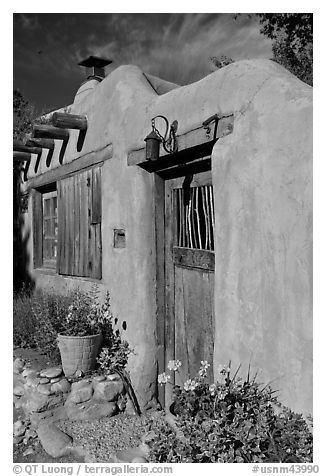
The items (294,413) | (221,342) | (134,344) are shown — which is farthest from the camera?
(134,344)

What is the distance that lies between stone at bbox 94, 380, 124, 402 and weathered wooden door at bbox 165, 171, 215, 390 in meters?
0.62

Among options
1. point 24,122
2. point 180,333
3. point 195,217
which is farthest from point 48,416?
point 24,122

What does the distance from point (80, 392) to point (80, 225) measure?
2.48 m

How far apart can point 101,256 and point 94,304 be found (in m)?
0.61

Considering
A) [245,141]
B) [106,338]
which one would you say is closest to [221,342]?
[245,141]

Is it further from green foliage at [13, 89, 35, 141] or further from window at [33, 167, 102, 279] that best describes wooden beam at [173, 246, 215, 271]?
green foliage at [13, 89, 35, 141]

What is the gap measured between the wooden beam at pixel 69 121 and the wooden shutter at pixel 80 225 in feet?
2.05

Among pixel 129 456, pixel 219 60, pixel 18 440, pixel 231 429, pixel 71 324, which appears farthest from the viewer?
pixel 219 60

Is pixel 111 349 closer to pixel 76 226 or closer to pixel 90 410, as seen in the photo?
pixel 90 410

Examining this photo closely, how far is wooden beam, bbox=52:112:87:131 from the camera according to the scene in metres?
5.63

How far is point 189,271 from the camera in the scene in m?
4.37

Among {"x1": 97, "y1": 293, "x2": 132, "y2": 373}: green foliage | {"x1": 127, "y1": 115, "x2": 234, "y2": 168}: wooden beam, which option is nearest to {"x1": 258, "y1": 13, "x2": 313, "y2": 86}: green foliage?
{"x1": 127, "y1": 115, "x2": 234, "y2": 168}: wooden beam

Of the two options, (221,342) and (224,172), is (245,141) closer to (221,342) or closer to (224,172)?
(224,172)

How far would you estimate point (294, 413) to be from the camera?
9.41ft
